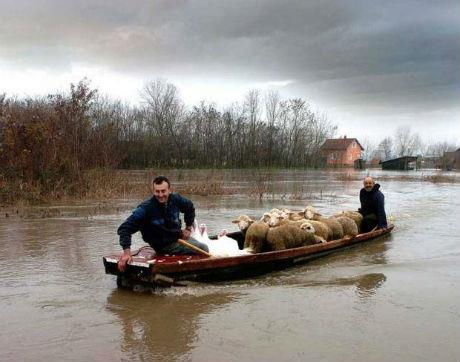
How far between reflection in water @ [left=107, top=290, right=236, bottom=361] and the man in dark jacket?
5800 mm

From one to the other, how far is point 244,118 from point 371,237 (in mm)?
56747

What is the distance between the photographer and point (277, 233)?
8969 millimetres

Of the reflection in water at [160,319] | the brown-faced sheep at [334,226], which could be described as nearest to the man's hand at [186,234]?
the reflection in water at [160,319]

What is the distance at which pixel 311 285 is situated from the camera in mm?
8031

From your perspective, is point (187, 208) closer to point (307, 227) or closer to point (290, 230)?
point (290, 230)

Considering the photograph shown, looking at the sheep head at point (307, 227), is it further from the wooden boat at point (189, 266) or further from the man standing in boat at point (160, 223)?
the man standing in boat at point (160, 223)

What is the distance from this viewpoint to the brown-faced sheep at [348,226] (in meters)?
10.7

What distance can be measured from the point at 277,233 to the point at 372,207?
431 centimetres

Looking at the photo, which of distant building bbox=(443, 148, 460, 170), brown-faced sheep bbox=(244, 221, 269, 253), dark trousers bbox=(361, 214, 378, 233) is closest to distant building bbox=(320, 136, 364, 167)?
distant building bbox=(443, 148, 460, 170)

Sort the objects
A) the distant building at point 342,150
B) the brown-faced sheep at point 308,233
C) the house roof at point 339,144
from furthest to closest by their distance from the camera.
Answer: the house roof at point 339,144 < the distant building at point 342,150 < the brown-faced sheep at point 308,233

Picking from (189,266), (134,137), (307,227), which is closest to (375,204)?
(307,227)

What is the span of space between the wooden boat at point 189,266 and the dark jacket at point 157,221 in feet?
0.92

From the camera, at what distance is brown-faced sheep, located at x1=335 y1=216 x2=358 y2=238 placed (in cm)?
1067

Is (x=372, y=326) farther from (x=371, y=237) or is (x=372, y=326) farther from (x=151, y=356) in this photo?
(x=371, y=237)
